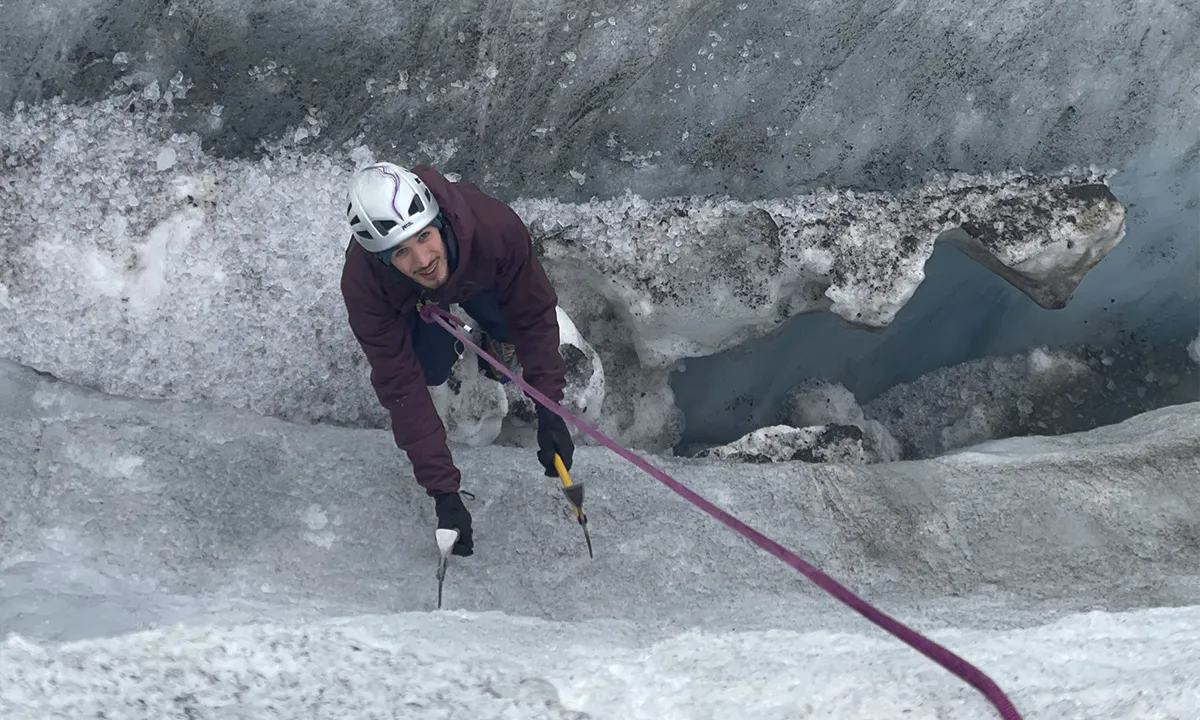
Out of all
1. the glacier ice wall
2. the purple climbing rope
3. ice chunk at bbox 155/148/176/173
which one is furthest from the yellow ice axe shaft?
ice chunk at bbox 155/148/176/173

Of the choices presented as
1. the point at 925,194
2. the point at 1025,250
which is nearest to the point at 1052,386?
the point at 1025,250

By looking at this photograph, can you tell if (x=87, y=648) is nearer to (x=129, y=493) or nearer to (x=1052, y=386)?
(x=129, y=493)

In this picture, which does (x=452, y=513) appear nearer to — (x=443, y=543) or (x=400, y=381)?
(x=443, y=543)

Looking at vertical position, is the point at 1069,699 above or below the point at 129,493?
below

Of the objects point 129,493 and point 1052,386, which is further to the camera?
point 1052,386

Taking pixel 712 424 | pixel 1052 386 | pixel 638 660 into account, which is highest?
pixel 1052 386

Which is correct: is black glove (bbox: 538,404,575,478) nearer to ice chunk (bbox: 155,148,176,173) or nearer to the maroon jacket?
the maroon jacket

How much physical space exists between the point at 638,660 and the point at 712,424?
7.92 feet

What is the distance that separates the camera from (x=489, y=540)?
2.80m

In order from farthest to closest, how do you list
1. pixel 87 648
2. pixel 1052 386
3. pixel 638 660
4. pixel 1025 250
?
1. pixel 1052 386
2. pixel 1025 250
3. pixel 638 660
4. pixel 87 648

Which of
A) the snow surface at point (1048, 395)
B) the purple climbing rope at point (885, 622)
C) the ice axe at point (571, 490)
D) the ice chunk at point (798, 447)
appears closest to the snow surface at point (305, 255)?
the ice chunk at point (798, 447)

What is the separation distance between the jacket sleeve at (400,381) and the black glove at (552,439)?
0.97 feet

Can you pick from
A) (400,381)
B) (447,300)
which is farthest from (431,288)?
(400,381)

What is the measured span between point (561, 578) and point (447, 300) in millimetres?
991
